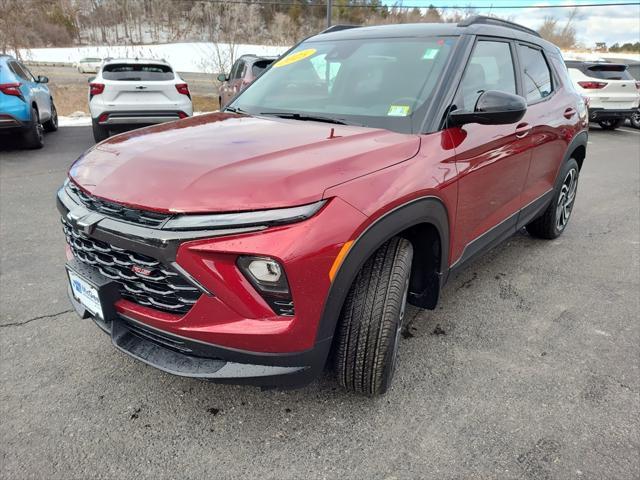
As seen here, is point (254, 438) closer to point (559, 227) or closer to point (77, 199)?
point (77, 199)

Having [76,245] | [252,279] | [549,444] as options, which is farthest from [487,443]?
[76,245]

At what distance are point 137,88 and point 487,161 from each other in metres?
7.15

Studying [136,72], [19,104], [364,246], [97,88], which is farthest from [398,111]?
[136,72]

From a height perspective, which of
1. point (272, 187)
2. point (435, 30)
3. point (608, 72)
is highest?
point (435, 30)

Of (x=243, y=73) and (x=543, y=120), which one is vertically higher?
(x=543, y=120)

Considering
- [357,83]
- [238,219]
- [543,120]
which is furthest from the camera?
[543,120]

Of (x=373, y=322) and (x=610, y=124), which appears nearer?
(x=373, y=322)

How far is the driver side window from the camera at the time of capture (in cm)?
266

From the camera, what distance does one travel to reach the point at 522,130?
10.3 ft

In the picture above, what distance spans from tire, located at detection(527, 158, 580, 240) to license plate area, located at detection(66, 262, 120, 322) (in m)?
3.64

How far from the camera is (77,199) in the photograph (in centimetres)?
212

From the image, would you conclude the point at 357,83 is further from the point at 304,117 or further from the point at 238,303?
the point at 238,303

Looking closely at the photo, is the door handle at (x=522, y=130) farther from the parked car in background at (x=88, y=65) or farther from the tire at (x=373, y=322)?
the parked car in background at (x=88, y=65)

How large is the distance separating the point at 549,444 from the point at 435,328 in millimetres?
1002
